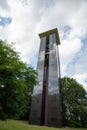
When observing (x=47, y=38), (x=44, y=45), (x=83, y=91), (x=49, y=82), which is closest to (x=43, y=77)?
(x=49, y=82)

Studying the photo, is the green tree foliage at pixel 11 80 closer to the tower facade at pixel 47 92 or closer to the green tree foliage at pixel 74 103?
the tower facade at pixel 47 92

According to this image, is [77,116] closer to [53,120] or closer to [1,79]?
[53,120]

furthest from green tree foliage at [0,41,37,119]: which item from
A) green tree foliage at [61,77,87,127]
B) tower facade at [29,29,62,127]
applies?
green tree foliage at [61,77,87,127]

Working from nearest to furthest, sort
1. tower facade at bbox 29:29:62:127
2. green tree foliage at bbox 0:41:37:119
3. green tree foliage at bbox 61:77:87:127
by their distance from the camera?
green tree foliage at bbox 0:41:37:119 → tower facade at bbox 29:29:62:127 → green tree foliage at bbox 61:77:87:127

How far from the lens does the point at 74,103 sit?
1271 inches

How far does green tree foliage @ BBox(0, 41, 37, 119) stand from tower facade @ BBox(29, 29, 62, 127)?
11520 mm

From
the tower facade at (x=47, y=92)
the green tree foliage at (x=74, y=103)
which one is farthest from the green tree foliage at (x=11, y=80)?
the green tree foliage at (x=74, y=103)

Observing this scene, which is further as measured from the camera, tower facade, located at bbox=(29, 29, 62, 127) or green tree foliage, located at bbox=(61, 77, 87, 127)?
green tree foliage, located at bbox=(61, 77, 87, 127)

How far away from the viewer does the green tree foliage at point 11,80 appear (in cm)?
1053

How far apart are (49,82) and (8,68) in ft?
52.6

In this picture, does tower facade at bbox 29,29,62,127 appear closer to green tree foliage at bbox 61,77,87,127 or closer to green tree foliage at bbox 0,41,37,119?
green tree foliage at bbox 61,77,87,127

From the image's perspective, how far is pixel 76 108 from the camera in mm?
31391

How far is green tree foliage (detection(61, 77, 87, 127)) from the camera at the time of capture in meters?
31.3

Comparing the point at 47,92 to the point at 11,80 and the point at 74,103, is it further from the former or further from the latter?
the point at 11,80
